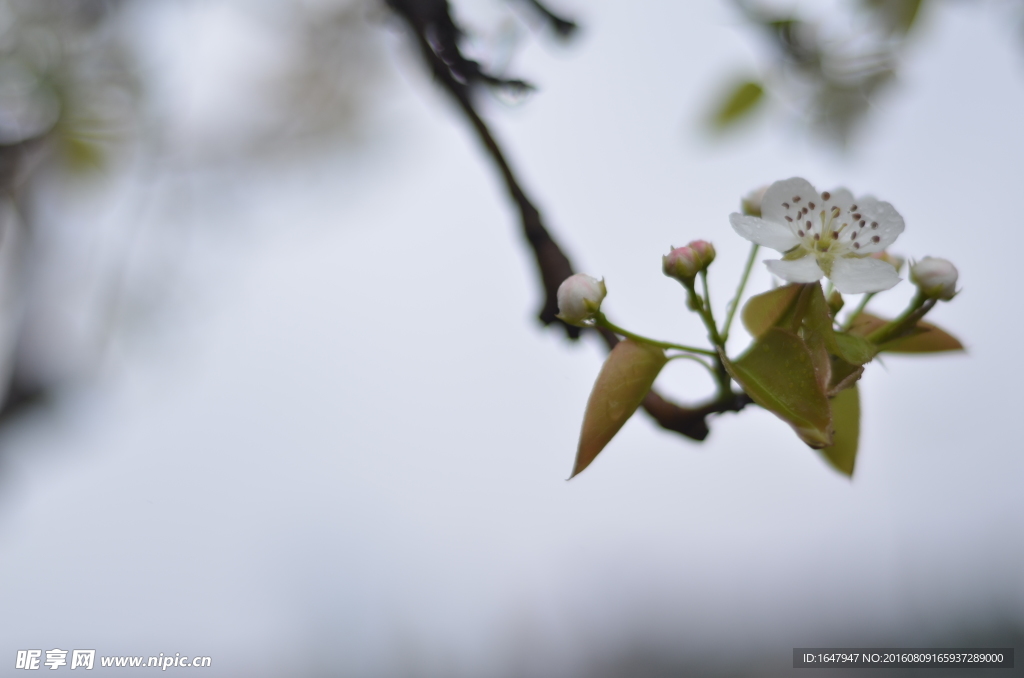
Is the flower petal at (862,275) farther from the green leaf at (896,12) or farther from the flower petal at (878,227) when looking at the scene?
the green leaf at (896,12)

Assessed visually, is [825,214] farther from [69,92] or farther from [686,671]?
[69,92]

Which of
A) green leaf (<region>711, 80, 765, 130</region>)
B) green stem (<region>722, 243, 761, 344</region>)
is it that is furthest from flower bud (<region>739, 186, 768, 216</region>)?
green leaf (<region>711, 80, 765, 130</region>)

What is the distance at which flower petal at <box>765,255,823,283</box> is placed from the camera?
46 centimetres

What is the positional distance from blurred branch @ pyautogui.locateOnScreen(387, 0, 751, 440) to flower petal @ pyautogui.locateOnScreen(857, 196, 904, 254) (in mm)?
200

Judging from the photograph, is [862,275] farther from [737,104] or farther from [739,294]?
[737,104]

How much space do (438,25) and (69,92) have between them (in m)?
1.06

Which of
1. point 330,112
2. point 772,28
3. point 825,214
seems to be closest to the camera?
point 825,214

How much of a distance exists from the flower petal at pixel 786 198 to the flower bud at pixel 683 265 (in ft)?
0.34

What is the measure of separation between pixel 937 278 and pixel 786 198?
12 centimetres

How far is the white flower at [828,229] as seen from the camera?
0.50 meters

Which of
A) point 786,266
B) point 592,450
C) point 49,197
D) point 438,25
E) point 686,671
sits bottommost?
point 686,671

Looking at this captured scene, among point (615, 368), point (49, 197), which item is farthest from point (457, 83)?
point (49, 197)

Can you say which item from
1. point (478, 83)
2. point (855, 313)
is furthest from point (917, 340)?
point (478, 83)

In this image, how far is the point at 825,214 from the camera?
1.79 ft
